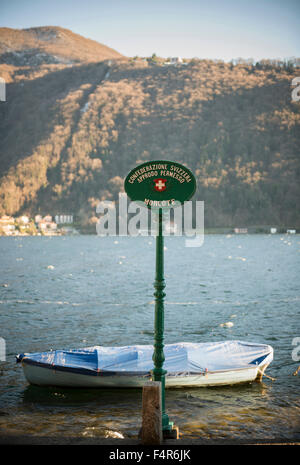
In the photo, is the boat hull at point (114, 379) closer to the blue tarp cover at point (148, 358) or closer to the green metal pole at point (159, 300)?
the blue tarp cover at point (148, 358)

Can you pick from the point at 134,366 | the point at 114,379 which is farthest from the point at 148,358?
the point at 114,379

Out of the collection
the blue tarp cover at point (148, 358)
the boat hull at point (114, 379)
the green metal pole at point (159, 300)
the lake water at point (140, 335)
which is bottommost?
the lake water at point (140, 335)

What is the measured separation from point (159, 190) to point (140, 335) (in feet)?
51.4

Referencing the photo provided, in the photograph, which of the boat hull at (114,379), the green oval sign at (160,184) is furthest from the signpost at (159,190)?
the boat hull at (114,379)

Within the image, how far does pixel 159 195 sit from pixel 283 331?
1782cm

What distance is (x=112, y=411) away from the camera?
37.1ft

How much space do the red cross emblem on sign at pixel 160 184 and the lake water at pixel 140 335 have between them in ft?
15.3

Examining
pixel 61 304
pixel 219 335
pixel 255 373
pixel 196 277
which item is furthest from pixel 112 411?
pixel 196 277

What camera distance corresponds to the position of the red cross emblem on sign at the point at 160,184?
6699 millimetres

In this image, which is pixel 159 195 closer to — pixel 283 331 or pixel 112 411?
pixel 112 411

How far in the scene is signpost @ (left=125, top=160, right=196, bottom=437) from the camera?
666 cm

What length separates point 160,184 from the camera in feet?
22.0

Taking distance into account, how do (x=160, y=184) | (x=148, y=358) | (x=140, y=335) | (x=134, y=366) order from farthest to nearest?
(x=140, y=335) < (x=148, y=358) < (x=134, y=366) < (x=160, y=184)

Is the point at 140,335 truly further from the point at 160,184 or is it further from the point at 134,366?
the point at 160,184
